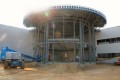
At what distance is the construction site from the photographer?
32.0 meters

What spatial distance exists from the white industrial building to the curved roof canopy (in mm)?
4636

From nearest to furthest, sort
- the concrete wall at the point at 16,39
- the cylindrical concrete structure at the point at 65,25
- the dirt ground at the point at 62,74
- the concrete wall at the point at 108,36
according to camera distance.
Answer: the dirt ground at the point at 62,74, the cylindrical concrete structure at the point at 65,25, the concrete wall at the point at 16,39, the concrete wall at the point at 108,36

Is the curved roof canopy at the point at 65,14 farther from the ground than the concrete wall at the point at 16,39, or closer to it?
farther from the ground

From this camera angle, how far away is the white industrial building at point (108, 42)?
4449 centimetres

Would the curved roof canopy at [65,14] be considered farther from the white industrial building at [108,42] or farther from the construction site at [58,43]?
the white industrial building at [108,42]

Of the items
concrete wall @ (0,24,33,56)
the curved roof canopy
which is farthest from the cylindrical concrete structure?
concrete wall @ (0,24,33,56)

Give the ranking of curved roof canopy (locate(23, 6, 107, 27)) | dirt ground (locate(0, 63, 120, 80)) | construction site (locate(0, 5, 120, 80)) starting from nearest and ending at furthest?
1. dirt ground (locate(0, 63, 120, 80))
2. construction site (locate(0, 5, 120, 80))
3. curved roof canopy (locate(23, 6, 107, 27))

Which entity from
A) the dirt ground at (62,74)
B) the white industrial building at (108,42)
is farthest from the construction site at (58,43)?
the dirt ground at (62,74)

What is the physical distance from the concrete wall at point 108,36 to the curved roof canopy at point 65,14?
439cm

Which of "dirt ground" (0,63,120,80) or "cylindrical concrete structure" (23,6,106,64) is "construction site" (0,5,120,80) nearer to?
"cylindrical concrete structure" (23,6,106,64)

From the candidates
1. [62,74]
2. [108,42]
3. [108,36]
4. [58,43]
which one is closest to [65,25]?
[58,43]

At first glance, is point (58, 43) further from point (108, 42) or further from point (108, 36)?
point (108, 36)

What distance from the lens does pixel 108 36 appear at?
4656 cm

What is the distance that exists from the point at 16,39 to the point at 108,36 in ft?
72.6
